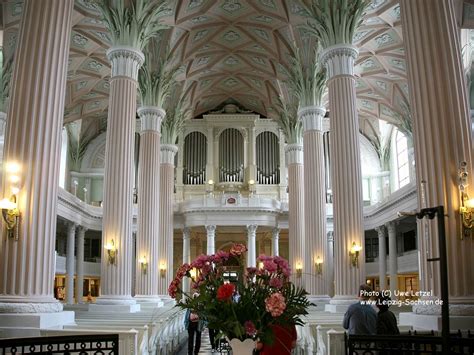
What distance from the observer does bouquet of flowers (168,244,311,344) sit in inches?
156

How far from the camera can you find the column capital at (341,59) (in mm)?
16625

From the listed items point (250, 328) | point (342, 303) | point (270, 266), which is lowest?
point (342, 303)

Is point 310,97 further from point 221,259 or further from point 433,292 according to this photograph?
point 221,259

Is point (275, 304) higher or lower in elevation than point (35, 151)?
lower

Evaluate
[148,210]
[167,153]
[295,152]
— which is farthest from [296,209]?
[148,210]

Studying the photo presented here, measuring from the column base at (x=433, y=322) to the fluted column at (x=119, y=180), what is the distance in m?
8.76

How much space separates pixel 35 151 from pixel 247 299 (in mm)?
5897

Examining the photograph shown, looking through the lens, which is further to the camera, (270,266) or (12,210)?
(12,210)

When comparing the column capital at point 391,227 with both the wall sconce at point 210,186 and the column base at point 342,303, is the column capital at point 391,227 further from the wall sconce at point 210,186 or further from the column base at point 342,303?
the column base at point 342,303

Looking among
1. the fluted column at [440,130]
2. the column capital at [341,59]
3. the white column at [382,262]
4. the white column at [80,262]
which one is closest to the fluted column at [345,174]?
the column capital at [341,59]

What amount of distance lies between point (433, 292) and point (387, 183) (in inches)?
1128

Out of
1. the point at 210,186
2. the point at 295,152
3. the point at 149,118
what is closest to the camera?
the point at 149,118

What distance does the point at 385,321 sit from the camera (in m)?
7.33

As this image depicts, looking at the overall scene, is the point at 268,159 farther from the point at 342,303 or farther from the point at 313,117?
the point at 342,303
